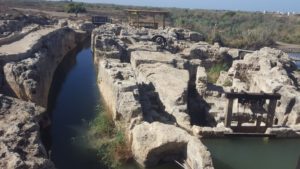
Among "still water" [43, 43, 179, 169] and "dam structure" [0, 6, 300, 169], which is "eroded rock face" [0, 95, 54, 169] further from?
"still water" [43, 43, 179, 169]

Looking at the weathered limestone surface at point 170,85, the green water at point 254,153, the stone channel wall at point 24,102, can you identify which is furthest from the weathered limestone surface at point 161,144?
the stone channel wall at point 24,102

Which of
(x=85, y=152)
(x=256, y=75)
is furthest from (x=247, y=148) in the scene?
(x=256, y=75)

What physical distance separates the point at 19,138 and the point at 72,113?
951 centimetres

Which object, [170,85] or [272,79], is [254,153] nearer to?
[170,85]

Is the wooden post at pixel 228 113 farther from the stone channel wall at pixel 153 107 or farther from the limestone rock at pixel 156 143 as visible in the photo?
the limestone rock at pixel 156 143

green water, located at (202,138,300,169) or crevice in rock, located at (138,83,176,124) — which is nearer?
green water, located at (202,138,300,169)

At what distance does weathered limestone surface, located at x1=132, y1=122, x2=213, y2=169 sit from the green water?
202cm

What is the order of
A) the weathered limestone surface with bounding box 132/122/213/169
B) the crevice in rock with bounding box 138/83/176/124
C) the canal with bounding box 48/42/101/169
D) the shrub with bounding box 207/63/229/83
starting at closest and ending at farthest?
the weathered limestone surface with bounding box 132/122/213/169, the canal with bounding box 48/42/101/169, the crevice in rock with bounding box 138/83/176/124, the shrub with bounding box 207/63/229/83

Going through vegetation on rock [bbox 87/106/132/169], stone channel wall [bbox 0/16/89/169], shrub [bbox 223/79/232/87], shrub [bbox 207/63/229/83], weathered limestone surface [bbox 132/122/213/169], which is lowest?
shrub [bbox 207/63/229/83]

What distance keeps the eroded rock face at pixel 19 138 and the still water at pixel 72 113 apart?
9.20 ft

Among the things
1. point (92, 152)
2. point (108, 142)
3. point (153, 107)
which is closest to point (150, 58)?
point (153, 107)

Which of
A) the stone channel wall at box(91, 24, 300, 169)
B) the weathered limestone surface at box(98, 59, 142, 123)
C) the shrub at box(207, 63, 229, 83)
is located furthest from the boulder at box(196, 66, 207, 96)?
the shrub at box(207, 63, 229, 83)

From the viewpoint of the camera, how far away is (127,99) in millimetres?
14328

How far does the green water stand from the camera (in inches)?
562
